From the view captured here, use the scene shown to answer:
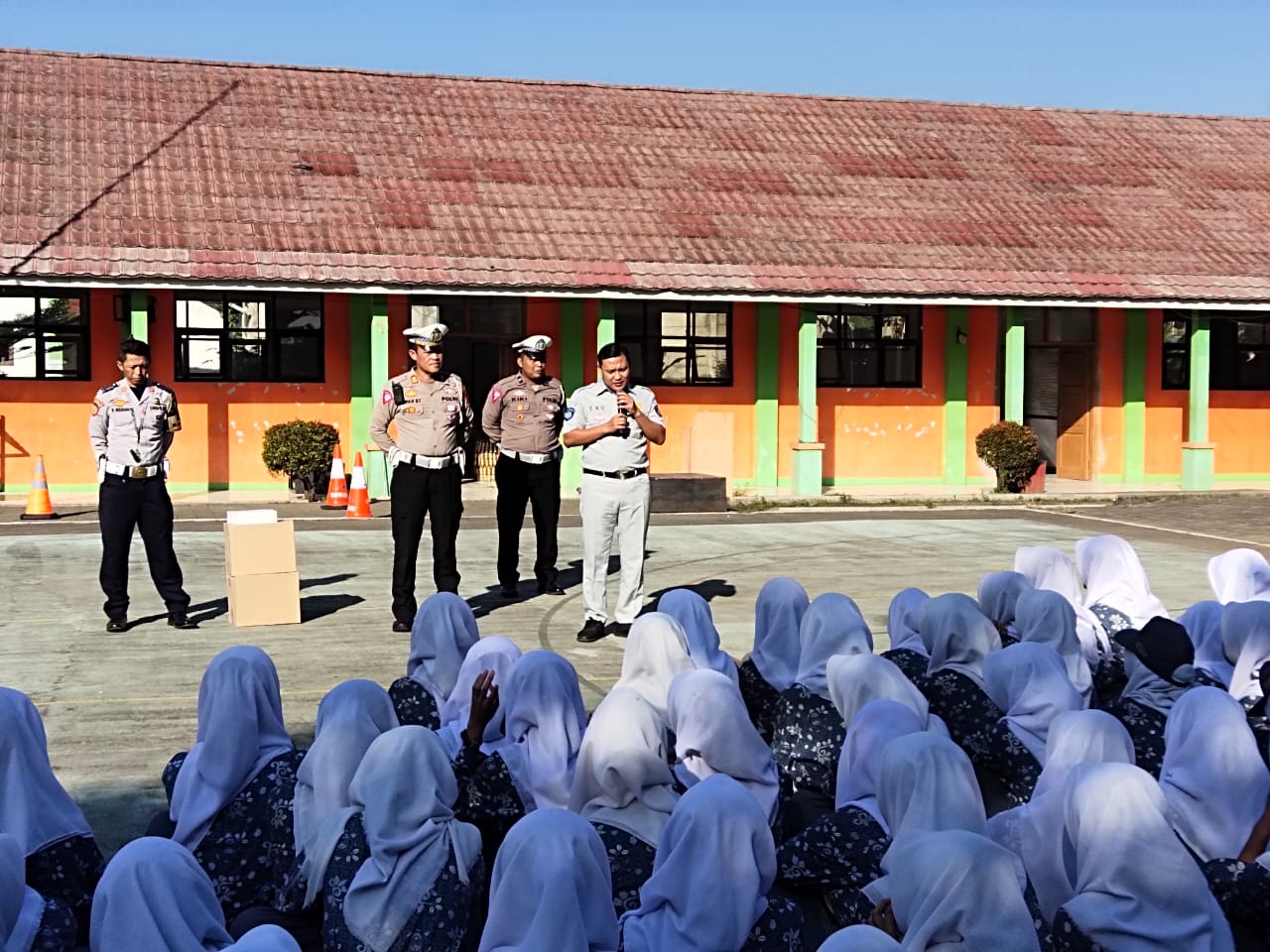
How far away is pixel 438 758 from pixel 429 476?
5669 millimetres

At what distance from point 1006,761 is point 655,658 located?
4.18ft

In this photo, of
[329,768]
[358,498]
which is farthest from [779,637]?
[358,498]

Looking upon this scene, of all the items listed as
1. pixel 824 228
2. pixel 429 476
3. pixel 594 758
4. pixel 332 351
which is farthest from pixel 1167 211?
pixel 594 758

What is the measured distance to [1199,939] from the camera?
3.43 meters

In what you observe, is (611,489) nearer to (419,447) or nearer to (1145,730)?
(419,447)

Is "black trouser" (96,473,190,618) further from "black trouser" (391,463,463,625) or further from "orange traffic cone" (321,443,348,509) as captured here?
"orange traffic cone" (321,443,348,509)

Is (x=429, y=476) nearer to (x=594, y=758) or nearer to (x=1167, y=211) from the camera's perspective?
(x=594, y=758)

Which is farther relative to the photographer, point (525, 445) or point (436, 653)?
point (525, 445)

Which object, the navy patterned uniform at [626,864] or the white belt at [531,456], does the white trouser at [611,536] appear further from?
the navy patterned uniform at [626,864]

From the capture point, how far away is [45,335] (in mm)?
18828

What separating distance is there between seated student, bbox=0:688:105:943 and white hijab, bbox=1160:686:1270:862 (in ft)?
10.1

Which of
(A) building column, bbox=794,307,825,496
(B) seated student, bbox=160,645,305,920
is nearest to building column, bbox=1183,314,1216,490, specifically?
(A) building column, bbox=794,307,825,496

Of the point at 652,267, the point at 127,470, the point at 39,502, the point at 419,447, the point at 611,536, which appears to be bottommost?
the point at 39,502

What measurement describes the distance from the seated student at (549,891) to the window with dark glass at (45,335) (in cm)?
1697
